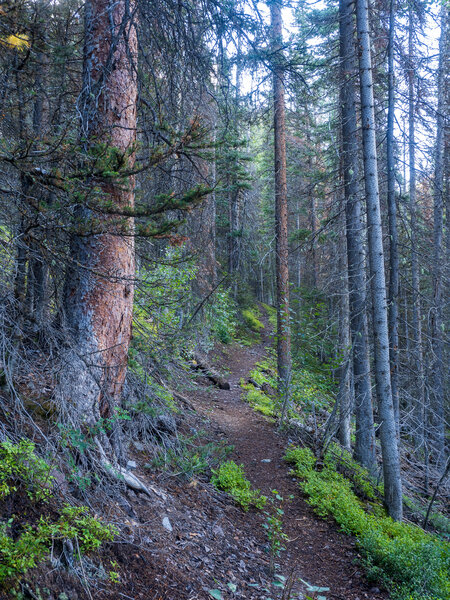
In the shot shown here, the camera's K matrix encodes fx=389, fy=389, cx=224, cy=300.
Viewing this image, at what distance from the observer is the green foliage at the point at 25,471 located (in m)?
2.59

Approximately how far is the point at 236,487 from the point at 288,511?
0.98 meters

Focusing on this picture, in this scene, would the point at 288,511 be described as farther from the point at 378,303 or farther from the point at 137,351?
the point at 378,303

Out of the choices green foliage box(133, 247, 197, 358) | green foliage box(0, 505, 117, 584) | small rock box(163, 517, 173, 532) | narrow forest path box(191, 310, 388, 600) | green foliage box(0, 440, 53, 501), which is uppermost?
green foliage box(133, 247, 197, 358)

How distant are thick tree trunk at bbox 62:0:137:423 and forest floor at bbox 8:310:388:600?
120 centimetres

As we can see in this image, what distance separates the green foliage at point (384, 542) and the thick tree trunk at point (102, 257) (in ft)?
11.6

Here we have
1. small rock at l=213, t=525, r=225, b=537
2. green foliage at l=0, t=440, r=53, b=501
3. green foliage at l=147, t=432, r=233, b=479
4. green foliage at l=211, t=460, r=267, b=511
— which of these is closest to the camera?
green foliage at l=0, t=440, r=53, b=501

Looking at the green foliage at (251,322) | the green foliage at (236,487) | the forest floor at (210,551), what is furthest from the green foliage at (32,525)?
the green foliage at (251,322)

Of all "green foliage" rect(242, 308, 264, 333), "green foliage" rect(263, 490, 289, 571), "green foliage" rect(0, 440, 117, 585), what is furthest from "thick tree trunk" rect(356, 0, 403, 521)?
"green foliage" rect(242, 308, 264, 333)

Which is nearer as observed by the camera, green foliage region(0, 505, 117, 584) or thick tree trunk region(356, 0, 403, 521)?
green foliage region(0, 505, 117, 584)

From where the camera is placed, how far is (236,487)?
547cm

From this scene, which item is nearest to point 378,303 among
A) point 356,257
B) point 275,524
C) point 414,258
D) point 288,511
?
point 356,257

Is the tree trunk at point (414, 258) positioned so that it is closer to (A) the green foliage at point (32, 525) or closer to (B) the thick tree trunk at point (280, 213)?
(B) the thick tree trunk at point (280, 213)

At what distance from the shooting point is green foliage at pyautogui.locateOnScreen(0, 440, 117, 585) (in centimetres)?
215

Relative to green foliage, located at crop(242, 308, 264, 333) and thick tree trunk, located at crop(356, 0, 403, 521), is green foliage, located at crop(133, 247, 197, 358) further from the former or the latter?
green foliage, located at crop(242, 308, 264, 333)
